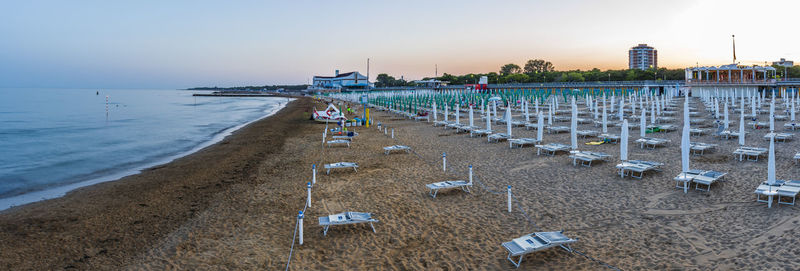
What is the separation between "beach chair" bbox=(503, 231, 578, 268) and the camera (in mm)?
6379

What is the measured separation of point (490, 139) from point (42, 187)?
1697 cm

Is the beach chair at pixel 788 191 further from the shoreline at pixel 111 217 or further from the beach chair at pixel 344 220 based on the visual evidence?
the shoreline at pixel 111 217

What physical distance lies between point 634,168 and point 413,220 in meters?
6.54

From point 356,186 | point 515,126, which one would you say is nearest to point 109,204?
point 356,186

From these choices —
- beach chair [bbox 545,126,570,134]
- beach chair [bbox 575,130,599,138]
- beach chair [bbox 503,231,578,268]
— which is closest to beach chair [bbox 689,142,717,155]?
beach chair [bbox 575,130,599,138]

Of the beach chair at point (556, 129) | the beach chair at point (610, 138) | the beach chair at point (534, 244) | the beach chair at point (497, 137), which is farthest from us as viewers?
the beach chair at point (556, 129)

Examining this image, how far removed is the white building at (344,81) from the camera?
14718 centimetres

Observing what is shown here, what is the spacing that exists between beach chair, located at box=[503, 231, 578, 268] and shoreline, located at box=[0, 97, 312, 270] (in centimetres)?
638

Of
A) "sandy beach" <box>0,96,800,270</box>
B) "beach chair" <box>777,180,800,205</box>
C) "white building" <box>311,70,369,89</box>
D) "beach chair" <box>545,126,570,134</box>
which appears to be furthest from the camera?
"white building" <box>311,70,369,89</box>

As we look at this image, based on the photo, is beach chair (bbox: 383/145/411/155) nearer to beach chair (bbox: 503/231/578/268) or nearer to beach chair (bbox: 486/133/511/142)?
beach chair (bbox: 486/133/511/142)

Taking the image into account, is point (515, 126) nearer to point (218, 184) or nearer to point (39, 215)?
point (218, 184)

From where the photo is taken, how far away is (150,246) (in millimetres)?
7926

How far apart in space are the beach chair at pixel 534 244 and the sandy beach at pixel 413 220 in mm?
161

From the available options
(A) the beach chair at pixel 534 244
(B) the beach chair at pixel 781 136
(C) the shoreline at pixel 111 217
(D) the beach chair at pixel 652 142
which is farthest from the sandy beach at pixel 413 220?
(B) the beach chair at pixel 781 136
